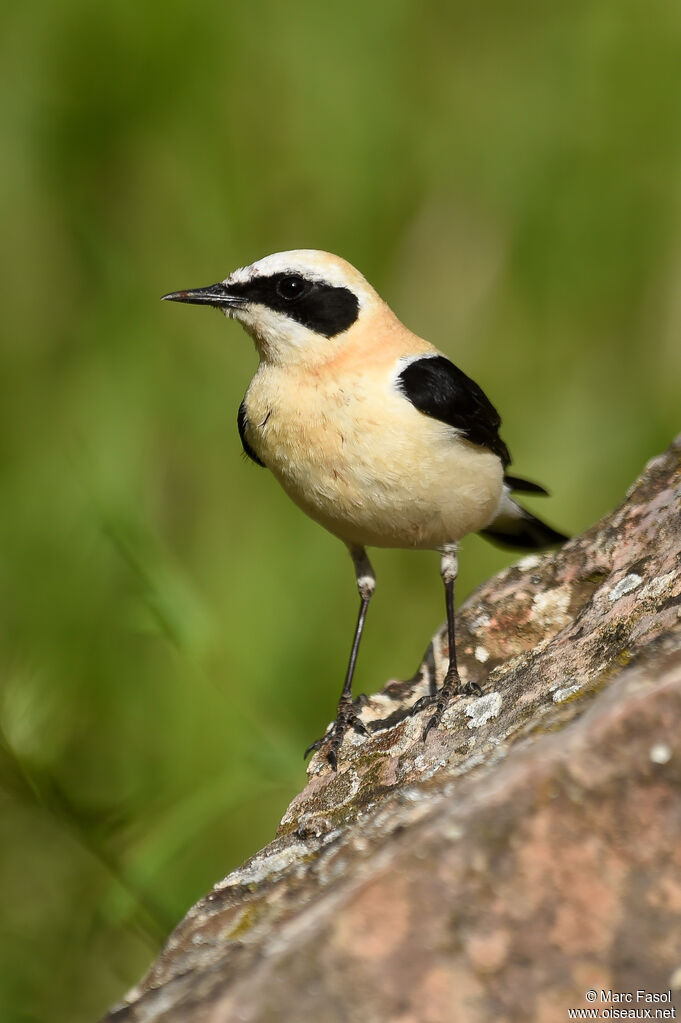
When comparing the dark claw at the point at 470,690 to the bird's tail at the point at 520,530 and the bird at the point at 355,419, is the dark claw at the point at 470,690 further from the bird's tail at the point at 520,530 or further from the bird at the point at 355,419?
the bird's tail at the point at 520,530

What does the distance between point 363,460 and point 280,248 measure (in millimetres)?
2425

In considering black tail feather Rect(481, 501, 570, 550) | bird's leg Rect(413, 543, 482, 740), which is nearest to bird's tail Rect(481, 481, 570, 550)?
black tail feather Rect(481, 501, 570, 550)

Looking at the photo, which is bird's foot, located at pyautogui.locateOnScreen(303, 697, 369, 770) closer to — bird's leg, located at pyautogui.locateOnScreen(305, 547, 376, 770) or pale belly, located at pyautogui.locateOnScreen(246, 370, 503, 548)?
bird's leg, located at pyautogui.locateOnScreen(305, 547, 376, 770)

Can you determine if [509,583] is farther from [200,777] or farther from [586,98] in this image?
[586,98]

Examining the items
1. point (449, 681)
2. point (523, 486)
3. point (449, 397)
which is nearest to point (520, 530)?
point (523, 486)

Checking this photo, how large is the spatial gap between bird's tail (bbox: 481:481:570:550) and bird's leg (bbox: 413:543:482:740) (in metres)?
0.61

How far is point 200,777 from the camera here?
5039mm

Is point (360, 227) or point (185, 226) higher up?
point (185, 226)

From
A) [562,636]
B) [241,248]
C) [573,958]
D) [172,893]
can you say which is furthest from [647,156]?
[573,958]

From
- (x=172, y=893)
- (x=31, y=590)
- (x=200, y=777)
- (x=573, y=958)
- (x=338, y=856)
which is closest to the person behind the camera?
(x=573, y=958)

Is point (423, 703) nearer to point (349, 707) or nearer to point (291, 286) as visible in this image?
point (349, 707)

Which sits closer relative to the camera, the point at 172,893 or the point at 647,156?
the point at 172,893

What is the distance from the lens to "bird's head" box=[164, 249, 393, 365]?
4379mm

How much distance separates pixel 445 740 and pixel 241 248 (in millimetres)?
3421
